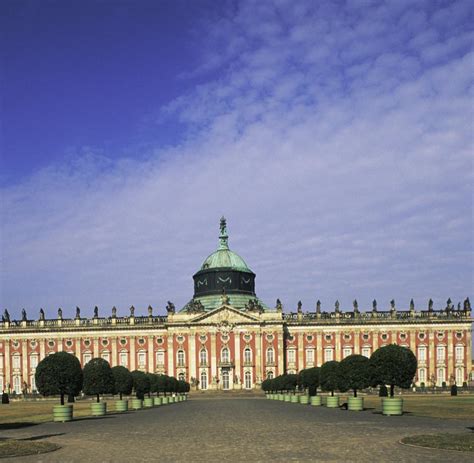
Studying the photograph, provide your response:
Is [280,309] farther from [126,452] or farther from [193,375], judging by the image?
[126,452]

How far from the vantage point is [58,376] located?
36.6 metres

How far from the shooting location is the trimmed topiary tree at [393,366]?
37.8 metres

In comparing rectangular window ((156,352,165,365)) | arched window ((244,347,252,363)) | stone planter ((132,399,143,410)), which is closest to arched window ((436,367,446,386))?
arched window ((244,347,252,363))

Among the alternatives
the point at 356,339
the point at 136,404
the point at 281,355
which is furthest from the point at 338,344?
the point at 136,404

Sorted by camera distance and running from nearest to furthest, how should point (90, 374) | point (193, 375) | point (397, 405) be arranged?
point (397, 405)
point (90, 374)
point (193, 375)

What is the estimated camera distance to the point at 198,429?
2588 cm

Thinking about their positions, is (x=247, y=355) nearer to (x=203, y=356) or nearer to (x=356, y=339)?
(x=203, y=356)

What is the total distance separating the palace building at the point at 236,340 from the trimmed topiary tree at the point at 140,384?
141ft

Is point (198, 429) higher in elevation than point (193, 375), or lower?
higher

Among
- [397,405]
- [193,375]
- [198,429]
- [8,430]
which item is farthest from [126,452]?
[193,375]

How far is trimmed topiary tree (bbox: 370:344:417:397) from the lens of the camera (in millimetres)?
37844

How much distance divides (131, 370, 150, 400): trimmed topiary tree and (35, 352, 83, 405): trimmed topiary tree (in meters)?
17.8

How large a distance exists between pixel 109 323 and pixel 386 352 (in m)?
72.2

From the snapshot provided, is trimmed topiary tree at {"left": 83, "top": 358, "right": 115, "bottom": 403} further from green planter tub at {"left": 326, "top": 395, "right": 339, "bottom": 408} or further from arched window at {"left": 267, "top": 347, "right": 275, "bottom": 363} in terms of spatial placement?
arched window at {"left": 267, "top": 347, "right": 275, "bottom": 363}
